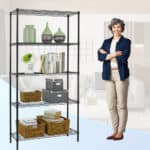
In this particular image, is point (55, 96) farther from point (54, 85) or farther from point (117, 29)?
point (117, 29)

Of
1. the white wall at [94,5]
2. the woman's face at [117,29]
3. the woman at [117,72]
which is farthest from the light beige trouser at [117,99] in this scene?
the white wall at [94,5]

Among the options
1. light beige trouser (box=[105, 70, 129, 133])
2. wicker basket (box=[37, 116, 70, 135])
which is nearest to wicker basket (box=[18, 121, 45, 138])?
wicker basket (box=[37, 116, 70, 135])

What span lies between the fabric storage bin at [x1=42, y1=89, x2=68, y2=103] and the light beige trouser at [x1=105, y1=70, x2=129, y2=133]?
59 cm

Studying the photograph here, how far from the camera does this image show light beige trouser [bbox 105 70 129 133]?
4.45 meters

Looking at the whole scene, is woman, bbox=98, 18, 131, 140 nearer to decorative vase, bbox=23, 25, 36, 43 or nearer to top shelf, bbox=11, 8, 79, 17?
top shelf, bbox=11, 8, 79, 17

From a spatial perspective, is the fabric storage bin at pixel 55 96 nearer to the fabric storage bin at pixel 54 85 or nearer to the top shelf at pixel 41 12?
the fabric storage bin at pixel 54 85

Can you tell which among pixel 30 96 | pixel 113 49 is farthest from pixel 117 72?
pixel 30 96

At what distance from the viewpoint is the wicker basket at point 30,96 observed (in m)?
4.18

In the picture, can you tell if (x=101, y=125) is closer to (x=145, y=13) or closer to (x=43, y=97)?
(x=43, y=97)

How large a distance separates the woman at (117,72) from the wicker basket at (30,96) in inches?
35.0

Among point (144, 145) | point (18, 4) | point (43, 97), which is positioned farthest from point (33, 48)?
point (144, 145)

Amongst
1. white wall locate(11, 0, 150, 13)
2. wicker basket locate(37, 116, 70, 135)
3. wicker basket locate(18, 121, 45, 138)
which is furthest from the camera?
white wall locate(11, 0, 150, 13)

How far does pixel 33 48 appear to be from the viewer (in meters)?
5.82

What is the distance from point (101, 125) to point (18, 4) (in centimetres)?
→ 231
